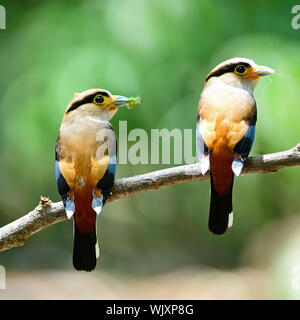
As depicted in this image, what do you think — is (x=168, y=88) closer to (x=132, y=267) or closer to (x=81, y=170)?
(x=132, y=267)

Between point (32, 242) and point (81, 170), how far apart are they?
4.54ft

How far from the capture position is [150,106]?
7.85 ft

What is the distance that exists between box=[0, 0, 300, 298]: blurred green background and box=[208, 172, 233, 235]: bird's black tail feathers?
2.40ft

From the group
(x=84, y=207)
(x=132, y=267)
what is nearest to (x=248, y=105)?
(x=84, y=207)

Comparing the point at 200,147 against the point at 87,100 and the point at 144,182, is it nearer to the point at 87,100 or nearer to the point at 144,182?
the point at 144,182

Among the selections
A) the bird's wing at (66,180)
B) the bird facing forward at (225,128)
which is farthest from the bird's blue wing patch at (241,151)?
the bird's wing at (66,180)

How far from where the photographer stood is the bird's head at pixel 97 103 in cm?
143

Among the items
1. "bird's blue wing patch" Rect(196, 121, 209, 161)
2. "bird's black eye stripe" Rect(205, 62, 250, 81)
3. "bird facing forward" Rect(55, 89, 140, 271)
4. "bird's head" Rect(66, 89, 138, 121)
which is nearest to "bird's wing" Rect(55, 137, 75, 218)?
"bird facing forward" Rect(55, 89, 140, 271)

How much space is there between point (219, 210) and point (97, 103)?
0.44 meters

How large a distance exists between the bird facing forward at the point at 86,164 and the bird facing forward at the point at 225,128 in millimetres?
227

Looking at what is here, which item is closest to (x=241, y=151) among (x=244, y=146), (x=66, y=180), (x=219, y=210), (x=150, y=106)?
(x=244, y=146)

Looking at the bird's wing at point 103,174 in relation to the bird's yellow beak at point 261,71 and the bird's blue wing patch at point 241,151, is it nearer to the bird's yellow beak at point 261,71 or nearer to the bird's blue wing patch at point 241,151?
the bird's blue wing patch at point 241,151

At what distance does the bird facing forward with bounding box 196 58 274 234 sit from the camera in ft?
4.35

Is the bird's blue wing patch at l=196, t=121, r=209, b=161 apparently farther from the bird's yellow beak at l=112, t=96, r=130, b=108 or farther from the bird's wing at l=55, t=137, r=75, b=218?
the bird's wing at l=55, t=137, r=75, b=218
